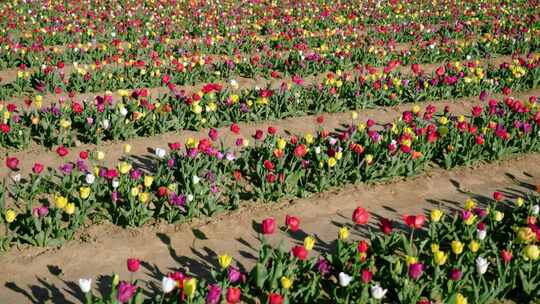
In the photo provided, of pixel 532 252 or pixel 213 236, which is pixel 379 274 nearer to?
pixel 532 252

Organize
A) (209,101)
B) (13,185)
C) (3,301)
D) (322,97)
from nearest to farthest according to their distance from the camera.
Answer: (3,301) < (13,185) < (209,101) < (322,97)

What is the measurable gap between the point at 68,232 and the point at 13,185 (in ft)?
4.29

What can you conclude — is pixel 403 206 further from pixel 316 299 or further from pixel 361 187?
pixel 316 299

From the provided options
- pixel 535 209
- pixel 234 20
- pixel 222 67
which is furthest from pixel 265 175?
pixel 234 20

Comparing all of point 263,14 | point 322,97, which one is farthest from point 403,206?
point 263,14

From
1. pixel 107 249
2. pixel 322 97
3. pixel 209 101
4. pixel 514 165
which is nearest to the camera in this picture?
pixel 107 249

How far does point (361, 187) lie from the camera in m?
6.09

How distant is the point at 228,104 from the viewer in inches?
305

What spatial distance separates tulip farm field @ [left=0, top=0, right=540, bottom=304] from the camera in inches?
166

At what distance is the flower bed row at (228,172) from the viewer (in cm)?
502

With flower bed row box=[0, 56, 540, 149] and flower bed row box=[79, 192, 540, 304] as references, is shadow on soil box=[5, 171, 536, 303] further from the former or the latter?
flower bed row box=[0, 56, 540, 149]

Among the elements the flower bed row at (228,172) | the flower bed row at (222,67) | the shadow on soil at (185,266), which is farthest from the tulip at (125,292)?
the flower bed row at (222,67)

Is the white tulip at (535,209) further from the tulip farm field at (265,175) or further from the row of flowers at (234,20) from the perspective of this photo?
the row of flowers at (234,20)

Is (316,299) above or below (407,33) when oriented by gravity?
below
